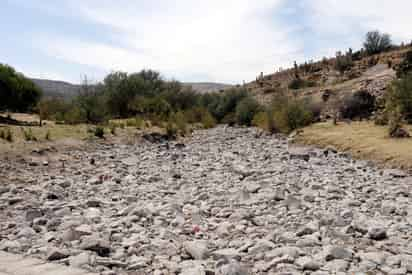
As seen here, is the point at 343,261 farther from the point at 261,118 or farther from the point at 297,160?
the point at 261,118

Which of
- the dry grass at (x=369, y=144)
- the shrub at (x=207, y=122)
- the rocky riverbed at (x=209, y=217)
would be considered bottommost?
the rocky riverbed at (x=209, y=217)

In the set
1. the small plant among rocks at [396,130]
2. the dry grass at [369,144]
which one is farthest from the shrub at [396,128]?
the dry grass at [369,144]

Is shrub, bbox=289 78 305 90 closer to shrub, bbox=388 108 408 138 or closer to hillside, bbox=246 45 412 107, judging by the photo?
hillside, bbox=246 45 412 107

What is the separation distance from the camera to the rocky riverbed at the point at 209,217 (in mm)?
4562

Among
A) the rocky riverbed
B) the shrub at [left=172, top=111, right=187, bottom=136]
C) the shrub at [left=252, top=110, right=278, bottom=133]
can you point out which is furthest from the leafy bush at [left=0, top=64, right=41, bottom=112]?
the shrub at [left=252, top=110, right=278, bottom=133]

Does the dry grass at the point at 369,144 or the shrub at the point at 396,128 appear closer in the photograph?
the dry grass at the point at 369,144

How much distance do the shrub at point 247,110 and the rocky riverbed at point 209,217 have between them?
21073 mm

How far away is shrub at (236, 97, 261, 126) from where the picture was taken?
33.1 metres

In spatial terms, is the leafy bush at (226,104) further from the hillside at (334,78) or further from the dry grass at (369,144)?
the dry grass at (369,144)

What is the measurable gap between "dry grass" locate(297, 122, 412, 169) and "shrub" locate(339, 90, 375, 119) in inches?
263

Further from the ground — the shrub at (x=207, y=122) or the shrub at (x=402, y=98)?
the shrub at (x=402, y=98)

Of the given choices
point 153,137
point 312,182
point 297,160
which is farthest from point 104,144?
point 312,182

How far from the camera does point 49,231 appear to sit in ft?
19.1

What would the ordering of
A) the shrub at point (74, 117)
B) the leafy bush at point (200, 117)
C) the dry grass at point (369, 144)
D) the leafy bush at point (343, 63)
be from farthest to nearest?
the leafy bush at point (343, 63)
the leafy bush at point (200, 117)
the shrub at point (74, 117)
the dry grass at point (369, 144)
